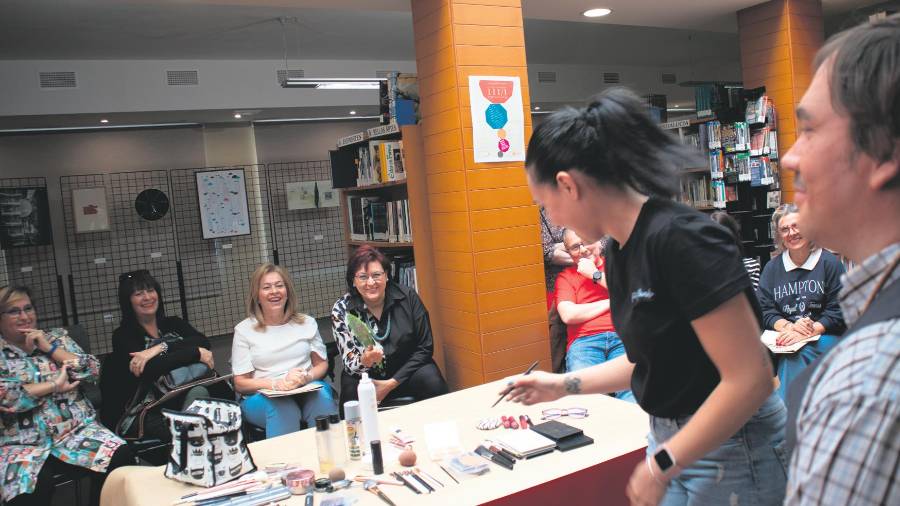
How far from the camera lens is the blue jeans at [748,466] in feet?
4.42

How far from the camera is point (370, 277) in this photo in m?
3.88

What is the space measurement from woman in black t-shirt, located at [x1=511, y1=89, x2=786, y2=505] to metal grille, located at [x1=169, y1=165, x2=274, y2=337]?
7.97m

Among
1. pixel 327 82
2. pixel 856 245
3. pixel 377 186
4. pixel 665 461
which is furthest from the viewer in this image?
pixel 327 82

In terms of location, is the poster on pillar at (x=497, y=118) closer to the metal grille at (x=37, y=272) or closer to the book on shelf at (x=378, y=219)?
the book on shelf at (x=378, y=219)

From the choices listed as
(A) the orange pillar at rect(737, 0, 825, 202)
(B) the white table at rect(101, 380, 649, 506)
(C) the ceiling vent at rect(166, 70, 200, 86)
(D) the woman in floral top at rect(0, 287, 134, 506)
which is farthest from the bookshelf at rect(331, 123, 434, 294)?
(A) the orange pillar at rect(737, 0, 825, 202)

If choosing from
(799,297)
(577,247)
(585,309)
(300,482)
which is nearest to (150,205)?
(577,247)

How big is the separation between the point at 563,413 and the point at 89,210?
7649 millimetres

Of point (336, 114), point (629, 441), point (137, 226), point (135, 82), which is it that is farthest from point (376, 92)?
point (629, 441)

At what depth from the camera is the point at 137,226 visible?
28.1 feet

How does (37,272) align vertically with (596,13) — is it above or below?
below

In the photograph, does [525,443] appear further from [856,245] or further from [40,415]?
[40,415]

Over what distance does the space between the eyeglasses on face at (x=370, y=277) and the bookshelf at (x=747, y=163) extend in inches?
141

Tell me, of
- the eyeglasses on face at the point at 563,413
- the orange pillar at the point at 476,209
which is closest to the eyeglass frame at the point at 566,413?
the eyeglasses on face at the point at 563,413

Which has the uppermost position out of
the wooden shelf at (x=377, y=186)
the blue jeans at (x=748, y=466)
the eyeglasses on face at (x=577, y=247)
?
the wooden shelf at (x=377, y=186)
